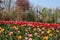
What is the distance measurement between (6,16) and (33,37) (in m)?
22.6

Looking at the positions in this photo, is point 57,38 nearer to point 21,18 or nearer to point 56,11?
point 21,18

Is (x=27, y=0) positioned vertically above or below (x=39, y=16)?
above

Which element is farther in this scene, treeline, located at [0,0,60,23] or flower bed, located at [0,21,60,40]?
treeline, located at [0,0,60,23]

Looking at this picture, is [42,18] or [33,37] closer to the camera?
[33,37]

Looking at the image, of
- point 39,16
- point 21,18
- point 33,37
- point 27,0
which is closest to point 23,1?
point 27,0

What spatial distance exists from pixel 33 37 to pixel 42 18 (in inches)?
1142

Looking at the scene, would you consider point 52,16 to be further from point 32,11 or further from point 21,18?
point 21,18

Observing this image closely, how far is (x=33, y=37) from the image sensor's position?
4965mm

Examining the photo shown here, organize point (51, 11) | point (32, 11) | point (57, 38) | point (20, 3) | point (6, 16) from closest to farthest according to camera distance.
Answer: point (57, 38)
point (6, 16)
point (32, 11)
point (51, 11)
point (20, 3)

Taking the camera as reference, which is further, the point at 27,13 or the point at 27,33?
the point at 27,13

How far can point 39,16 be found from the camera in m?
34.7

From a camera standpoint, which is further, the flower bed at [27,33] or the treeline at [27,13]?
the treeline at [27,13]

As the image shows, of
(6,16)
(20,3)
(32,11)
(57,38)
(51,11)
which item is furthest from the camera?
(20,3)

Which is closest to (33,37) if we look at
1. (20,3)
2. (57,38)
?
(57,38)
